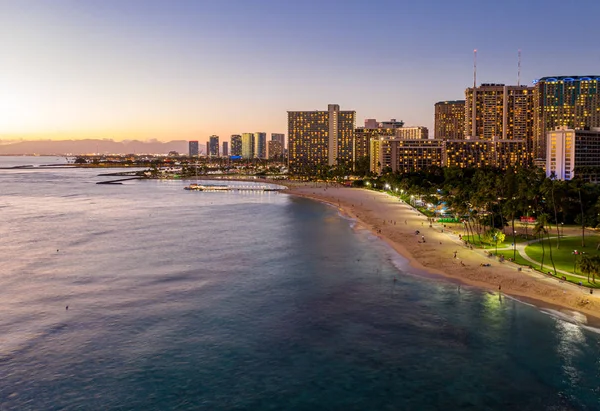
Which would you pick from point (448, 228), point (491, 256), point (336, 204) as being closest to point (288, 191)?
point (336, 204)

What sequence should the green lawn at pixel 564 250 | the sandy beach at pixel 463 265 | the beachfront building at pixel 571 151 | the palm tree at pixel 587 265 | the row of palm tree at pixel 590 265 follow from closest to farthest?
the sandy beach at pixel 463 265
the row of palm tree at pixel 590 265
the palm tree at pixel 587 265
the green lawn at pixel 564 250
the beachfront building at pixel 571 151

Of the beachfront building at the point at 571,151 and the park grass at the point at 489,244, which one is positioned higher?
the beachfront building at the point at 571,151

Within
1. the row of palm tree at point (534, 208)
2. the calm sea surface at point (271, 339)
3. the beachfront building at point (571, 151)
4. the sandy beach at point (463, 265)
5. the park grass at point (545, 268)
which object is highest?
the beachfront building at point (571, 151)

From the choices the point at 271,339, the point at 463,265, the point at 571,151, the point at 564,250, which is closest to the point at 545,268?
the point at 463,265

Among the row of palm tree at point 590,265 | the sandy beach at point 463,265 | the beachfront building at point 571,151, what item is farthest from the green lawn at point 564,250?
the beachfront building at point 571,151

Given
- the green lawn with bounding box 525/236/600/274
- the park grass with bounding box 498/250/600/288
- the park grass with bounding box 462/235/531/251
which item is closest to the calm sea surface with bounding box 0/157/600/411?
the park grass with bounding box 498/250/600/288

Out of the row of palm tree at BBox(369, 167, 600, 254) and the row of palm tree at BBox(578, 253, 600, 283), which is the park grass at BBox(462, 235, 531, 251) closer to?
the row of palm tree at BBox(369, 167, 600, 254)

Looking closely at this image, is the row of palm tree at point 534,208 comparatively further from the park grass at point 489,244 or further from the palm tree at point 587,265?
the palm tree at point 587,265
